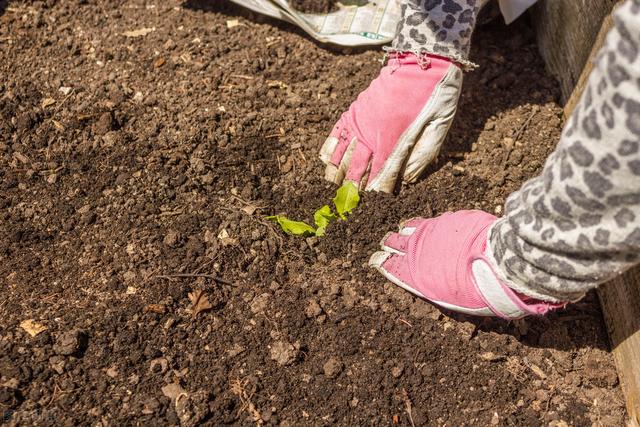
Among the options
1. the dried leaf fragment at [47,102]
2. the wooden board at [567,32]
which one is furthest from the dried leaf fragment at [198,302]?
the wooden board at [567,32]

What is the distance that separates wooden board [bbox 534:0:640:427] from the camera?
71.4 inches

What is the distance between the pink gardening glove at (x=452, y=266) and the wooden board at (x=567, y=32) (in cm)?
89

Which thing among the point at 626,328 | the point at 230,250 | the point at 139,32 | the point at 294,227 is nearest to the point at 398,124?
the point at 294,227

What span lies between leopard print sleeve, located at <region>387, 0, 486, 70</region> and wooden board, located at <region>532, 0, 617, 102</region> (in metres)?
0.43

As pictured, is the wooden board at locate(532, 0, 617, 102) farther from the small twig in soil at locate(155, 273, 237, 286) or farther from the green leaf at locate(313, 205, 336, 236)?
the small twig in soil at locate(155, 273, 237, 286)

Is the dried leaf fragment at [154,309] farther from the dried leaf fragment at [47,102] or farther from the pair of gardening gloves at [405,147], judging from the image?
the dried leaf fragment at [47,102]

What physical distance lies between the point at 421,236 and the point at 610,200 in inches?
29.4

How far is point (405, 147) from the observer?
7.13 ft

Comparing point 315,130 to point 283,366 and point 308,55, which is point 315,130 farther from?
point 283,366

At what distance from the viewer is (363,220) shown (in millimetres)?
2121

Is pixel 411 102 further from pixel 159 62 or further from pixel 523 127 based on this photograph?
pixel 159 62

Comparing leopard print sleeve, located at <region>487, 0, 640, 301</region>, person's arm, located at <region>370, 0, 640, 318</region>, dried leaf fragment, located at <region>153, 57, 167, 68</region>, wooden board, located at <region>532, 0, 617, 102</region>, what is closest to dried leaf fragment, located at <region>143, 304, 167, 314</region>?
person's arm, located at <region>370, 0, 640, 318</region>

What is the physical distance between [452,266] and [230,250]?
683mm

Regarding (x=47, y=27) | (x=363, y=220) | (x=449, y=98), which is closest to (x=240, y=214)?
(x=363, y=220)
